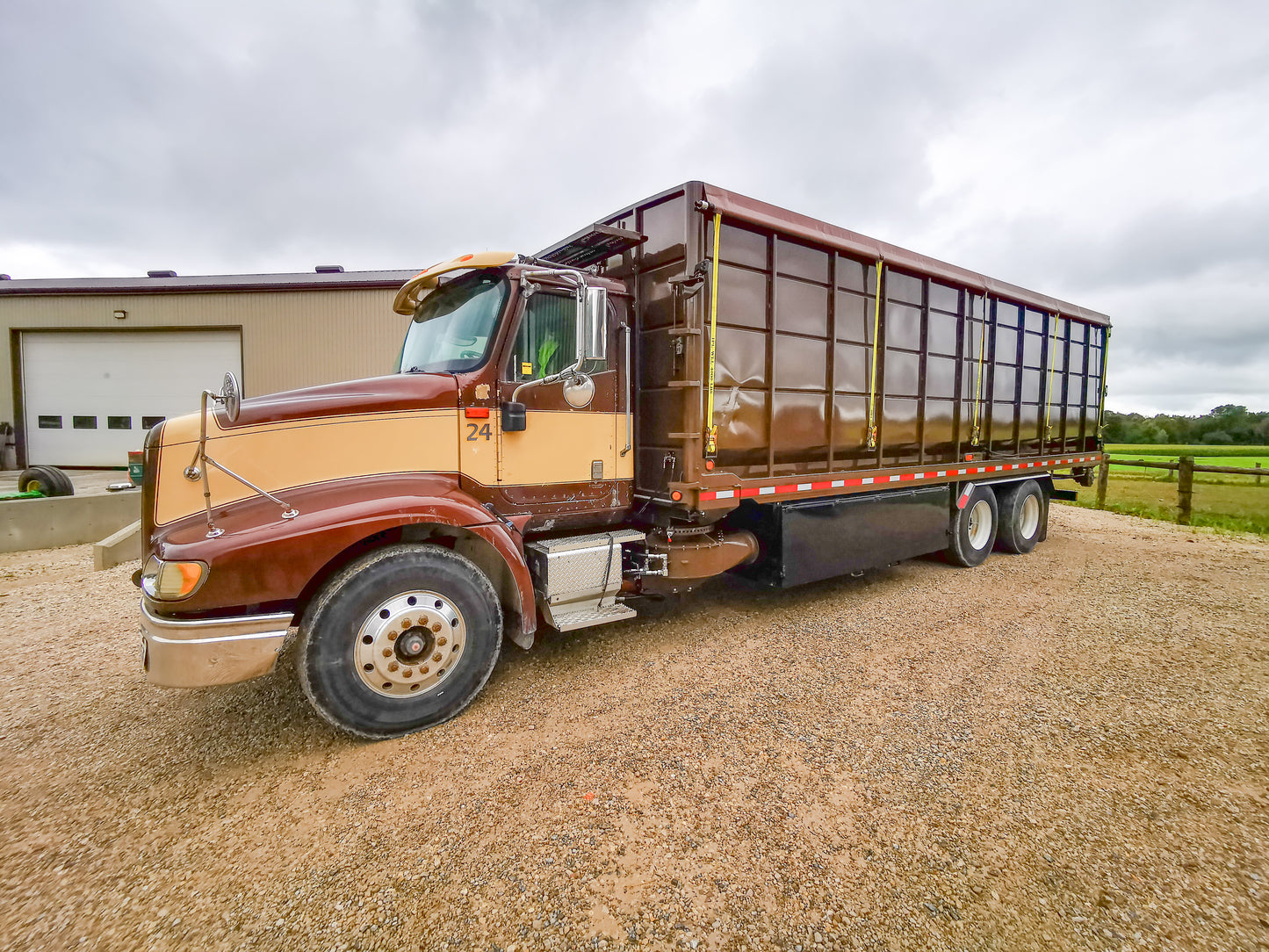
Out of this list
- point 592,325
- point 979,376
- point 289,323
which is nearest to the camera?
point 592,325

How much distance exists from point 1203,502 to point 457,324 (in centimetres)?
1625

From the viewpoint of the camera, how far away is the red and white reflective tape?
445 cm

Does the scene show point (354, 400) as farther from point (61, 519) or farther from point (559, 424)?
point (61, 519)

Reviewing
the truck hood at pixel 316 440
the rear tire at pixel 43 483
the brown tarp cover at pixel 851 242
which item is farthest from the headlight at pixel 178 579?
the rear tire at pixel 43 483

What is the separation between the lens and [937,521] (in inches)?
253

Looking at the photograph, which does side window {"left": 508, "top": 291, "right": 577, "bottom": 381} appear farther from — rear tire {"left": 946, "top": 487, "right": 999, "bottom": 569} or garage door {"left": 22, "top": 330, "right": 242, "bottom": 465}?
garage door {"left": 22, "top": 330, "right": 242, "bottom": 465}

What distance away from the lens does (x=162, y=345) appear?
15820 millimetres

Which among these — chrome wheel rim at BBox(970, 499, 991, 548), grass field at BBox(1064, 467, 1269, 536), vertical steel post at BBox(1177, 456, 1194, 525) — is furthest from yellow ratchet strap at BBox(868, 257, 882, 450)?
vertical steel post at BBox(1177, 456, 1194, 525)

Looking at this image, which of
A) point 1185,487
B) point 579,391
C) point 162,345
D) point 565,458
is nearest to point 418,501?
point 565,458

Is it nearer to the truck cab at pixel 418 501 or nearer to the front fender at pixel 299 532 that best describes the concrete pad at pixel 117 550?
the truck cab at pixel 418 501

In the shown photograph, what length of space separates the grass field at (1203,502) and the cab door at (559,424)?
11749 mm

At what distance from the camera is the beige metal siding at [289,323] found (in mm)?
15633

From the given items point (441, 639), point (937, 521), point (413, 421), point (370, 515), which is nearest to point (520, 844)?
point (441, 639)

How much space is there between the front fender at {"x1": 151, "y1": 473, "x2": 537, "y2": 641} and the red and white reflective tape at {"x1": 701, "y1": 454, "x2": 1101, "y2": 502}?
5.83ft
